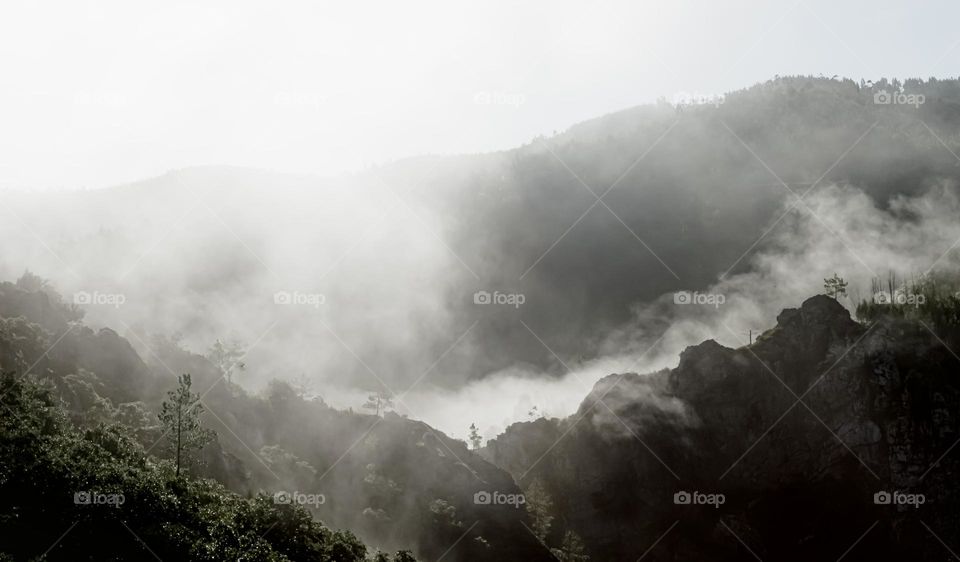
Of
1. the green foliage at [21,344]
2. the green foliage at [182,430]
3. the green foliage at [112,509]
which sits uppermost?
the green foliage at [21,344]

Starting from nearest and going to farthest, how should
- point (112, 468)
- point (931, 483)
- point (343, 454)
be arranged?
point (112, 468)
point (343, 454)
point (931, 483)

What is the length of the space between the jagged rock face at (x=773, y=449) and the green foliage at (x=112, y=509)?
9279 centimetres

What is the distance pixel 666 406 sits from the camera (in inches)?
6973

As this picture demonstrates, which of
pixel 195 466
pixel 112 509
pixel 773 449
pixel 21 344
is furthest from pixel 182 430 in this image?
pixel 773 449

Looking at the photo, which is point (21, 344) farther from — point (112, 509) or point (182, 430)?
point (112, 509)

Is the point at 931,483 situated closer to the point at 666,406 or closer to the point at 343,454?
the point at 666,406

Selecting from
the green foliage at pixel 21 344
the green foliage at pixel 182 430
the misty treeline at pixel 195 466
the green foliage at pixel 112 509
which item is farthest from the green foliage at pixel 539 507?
the green foliage at pixel 21 344

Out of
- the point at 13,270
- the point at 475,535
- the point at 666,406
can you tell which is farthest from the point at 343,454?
the point at 13,270

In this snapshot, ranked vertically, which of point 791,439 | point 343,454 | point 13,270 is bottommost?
point 343,454

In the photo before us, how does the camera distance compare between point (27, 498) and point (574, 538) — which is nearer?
point (27, 498)

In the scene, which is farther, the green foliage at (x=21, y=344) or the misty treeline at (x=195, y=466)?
the green foliage at (x=21, y=344)

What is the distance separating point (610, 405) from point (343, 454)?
6752 cm

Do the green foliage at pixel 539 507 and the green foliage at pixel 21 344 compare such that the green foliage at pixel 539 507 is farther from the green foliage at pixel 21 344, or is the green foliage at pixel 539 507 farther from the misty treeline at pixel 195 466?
the green foliage at pixel 21 344

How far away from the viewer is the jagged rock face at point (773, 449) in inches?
6521
